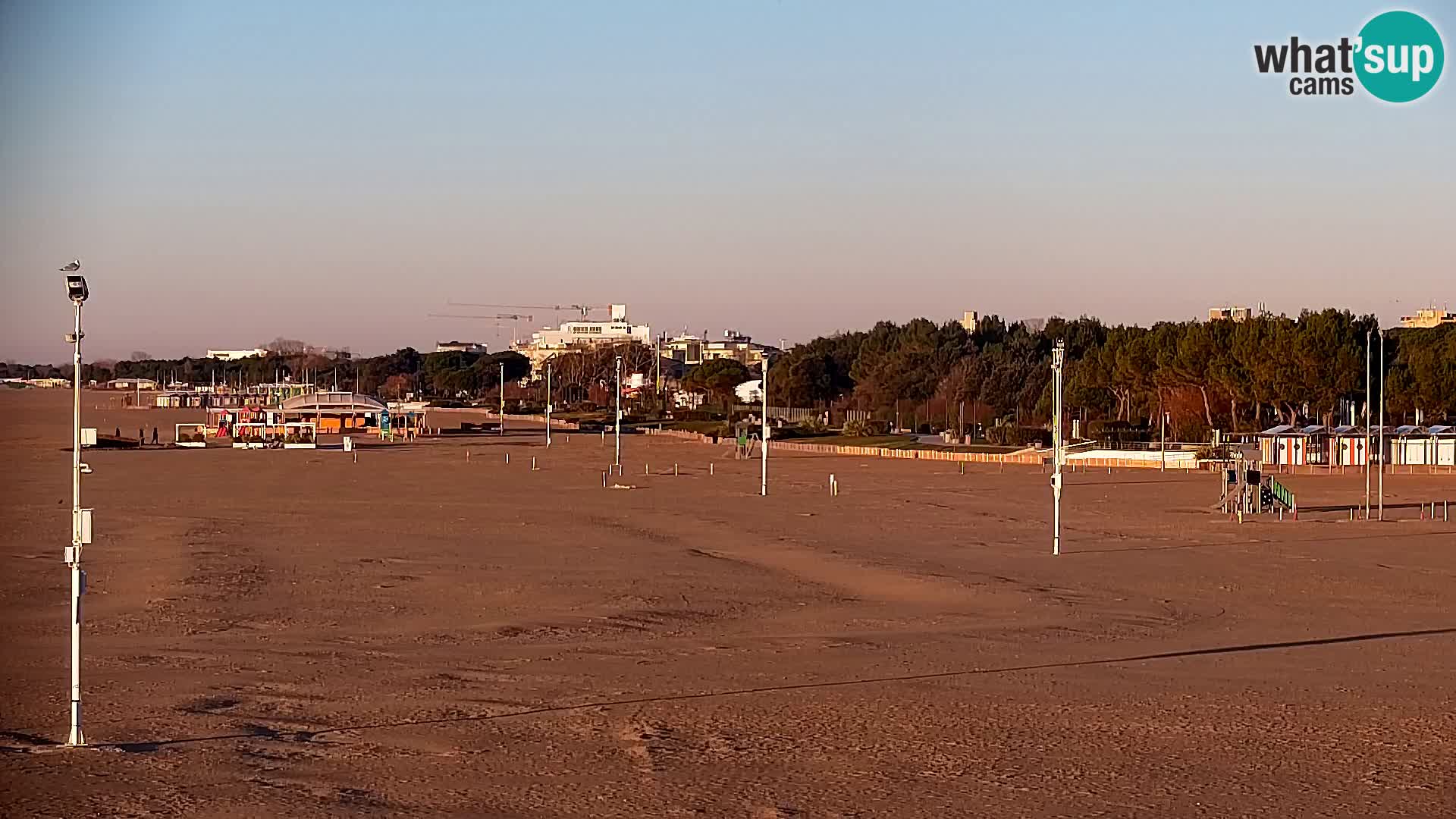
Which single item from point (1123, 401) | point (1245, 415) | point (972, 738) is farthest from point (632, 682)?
point (1123, 401)

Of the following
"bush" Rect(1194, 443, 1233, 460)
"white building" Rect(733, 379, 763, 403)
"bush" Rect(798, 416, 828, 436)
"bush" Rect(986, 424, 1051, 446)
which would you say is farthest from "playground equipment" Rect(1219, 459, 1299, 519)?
"white building" Rect(733, 379, 763, 403)

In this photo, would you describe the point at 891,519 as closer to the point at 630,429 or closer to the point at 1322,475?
the point at 1322,475

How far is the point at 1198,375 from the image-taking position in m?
78.5

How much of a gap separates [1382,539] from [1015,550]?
8.44 m

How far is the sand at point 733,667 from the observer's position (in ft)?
41.5

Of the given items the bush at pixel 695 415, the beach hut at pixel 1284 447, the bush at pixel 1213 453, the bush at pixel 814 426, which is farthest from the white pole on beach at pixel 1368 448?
the bush at pixel 695 415

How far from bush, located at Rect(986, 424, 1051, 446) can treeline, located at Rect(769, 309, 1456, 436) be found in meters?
6.29

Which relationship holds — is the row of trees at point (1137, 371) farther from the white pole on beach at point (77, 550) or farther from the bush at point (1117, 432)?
the white pole on beach at point (77, 550)

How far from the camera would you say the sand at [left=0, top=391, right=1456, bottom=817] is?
12664mm

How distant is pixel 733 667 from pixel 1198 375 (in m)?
64.9

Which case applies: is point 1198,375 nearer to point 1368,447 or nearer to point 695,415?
point 1368,447

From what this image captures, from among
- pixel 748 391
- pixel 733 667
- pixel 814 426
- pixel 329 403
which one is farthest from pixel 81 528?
pixel 748 391

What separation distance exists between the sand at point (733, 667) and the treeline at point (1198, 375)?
34442 mm

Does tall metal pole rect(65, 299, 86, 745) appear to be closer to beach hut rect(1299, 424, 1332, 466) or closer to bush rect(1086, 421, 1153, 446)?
beach hut rect(1299, 424, 1332, 466)
